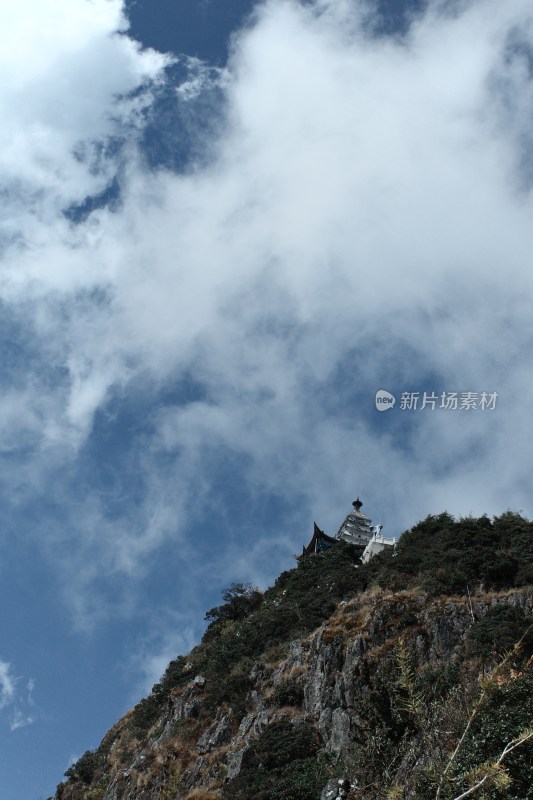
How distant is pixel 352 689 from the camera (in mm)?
31875

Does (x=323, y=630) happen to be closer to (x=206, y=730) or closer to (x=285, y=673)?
(x=285, y=673)

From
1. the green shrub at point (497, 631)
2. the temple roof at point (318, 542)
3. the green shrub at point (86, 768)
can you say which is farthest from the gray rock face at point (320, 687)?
the temple roof at point (318, 542)

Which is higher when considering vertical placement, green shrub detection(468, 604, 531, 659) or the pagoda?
the pagoda

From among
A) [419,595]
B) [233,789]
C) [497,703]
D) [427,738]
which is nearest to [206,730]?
[233,789]

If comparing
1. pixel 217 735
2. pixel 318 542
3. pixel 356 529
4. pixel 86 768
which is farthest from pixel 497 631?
pixel 356 529

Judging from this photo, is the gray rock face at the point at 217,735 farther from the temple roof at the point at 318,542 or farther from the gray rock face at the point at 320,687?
the temple roof at the point at 318,542

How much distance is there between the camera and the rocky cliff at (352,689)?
71.5ft

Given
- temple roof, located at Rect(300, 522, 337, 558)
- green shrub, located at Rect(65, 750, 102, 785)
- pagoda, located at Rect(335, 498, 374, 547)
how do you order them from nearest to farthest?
green shrub, located at Rect(65, 750, 102, 785), temple roof, located at Rect(300, 522, 337, 558), pagoda, located at Rect(335, 498, 374, 547)

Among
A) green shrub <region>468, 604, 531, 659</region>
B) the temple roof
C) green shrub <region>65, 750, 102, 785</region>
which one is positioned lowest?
green shrub <region>468, 604, 531, 659</region>

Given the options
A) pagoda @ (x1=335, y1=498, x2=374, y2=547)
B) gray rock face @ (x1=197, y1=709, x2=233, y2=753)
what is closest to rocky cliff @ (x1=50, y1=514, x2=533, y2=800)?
gray rock face @ (x1=197, y1=709, x2=233, y2=753)

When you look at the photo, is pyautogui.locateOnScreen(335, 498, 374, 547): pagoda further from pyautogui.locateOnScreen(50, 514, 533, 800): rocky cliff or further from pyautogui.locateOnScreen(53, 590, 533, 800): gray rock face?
pyautogui.locateOnScreen(53, 590, 533, 800): gray rock face

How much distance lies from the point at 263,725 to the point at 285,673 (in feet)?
12.3

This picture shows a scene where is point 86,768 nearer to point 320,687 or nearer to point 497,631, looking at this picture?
point 320,687

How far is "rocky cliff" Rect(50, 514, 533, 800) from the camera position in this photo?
21.8 metres
